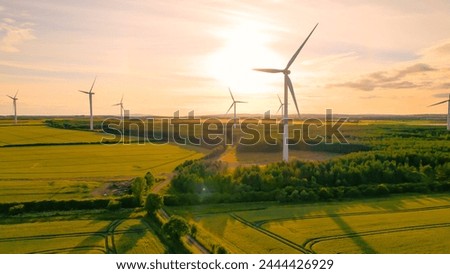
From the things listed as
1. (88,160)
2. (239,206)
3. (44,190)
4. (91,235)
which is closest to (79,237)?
(91,235)

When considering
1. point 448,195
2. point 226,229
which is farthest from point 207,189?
point 448,195

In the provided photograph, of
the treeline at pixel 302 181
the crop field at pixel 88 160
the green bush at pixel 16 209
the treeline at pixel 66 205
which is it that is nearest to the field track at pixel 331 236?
the treeline at pixel 302 181

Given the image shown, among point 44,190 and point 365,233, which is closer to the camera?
point 365,233

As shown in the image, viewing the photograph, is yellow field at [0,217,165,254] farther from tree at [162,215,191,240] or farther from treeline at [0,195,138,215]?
treeline at [0,195,138,215]

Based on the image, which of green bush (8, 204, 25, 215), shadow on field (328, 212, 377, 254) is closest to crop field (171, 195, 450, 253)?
shadow on field (328, 212, 377, 254)

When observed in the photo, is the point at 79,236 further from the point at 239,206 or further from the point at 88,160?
the point at 88,160

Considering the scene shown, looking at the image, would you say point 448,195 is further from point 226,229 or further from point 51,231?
point 51,231

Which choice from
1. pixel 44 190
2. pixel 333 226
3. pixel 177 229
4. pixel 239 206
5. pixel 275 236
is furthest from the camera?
pixel 44 190
